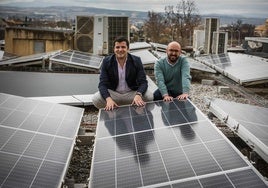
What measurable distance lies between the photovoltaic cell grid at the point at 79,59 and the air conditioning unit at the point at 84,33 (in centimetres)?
146

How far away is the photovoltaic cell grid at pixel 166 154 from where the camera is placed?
145 inches

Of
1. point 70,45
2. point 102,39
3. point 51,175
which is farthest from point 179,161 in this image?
point 70,45

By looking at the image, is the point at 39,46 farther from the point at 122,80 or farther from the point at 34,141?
the point at 34,141

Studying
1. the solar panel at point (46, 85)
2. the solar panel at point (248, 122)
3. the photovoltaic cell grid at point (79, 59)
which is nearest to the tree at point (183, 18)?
the photovoltaic cell grid at point (79, 59)

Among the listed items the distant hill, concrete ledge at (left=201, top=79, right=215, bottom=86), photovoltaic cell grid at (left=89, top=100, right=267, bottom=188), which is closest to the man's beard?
photovoltaic cell grid at (left=89, top=100, right=267, bottom=188)

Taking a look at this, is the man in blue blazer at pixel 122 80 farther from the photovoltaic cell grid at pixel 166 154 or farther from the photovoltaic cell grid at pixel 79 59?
the photovoltaic cell grid at pixel 79 59

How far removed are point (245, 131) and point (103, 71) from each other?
3068mm

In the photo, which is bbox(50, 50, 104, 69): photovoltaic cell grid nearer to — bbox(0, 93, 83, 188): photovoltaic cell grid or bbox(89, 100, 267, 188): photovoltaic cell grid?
bbox(0, 93, 83, 188): photovoltaic cell grid

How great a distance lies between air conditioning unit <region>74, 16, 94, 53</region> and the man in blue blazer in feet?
51.1

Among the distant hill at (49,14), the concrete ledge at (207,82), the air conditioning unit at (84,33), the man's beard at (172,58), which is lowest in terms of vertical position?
the concrete ledge at (207,82)

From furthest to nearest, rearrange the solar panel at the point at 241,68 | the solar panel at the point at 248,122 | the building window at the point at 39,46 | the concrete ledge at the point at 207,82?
the building window at the point at 39,46, the concrete ledge at the point at 207,82, the solar panel at the point at 241,68, the solar panel at the point at 248,122

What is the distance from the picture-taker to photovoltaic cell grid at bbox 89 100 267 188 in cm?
368

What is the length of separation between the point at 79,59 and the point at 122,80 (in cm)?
1267

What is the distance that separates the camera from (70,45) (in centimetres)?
2406
